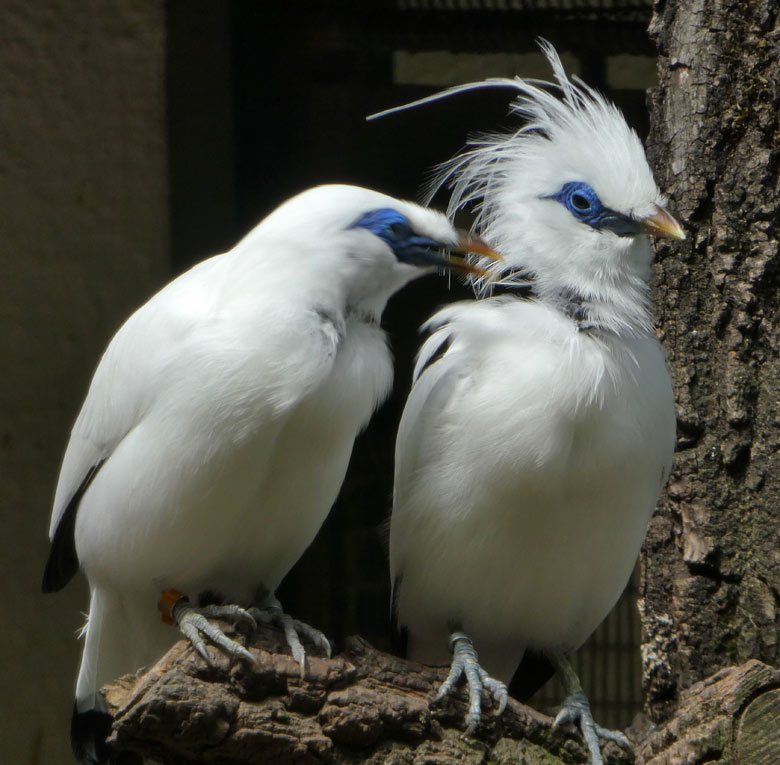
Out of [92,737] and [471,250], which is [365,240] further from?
[92,737]

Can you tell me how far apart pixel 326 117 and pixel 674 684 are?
2.05 metres

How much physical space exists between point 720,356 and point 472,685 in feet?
3.47

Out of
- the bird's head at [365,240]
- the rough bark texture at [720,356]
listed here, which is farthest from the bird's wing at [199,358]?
the rough bark texture at [720,356]

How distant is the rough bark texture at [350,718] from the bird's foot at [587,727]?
11 cm

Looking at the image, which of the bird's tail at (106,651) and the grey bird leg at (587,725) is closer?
the grey bird leg at (587,725)

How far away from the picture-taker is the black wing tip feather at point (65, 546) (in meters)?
2.76

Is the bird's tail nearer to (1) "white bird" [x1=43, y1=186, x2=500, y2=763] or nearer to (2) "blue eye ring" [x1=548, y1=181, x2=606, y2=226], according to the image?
(1) "white bird" [x1=43, y1=186, x2=500, y2=763]

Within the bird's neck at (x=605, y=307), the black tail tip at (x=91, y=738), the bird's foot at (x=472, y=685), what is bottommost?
the black tail tip at (x=91, y=738)

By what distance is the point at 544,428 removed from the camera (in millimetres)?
2613

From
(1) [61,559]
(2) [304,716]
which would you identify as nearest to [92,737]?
(1) [61,559]

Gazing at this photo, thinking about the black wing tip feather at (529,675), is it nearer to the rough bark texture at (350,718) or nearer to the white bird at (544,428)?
the white bird at (544,428)

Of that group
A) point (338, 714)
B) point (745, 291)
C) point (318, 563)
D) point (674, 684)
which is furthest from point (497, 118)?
point (338, 714)

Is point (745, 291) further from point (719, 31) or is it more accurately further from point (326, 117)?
point (326, 117)

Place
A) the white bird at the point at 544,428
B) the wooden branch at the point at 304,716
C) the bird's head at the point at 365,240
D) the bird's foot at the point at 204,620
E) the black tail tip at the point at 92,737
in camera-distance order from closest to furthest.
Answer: the wooden branch at the point at 304,716 < the bird's foot at the point at 204,620 < the bird's head at the point at 365,240 < the white bird at the point at 544,428 < the black tail tip at the point at 92,737
